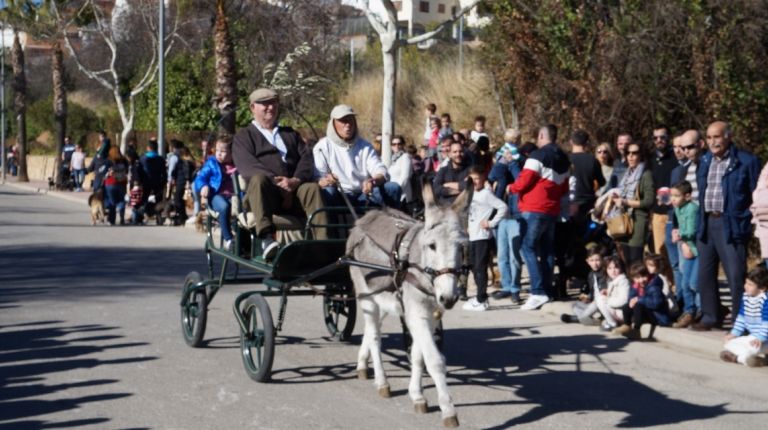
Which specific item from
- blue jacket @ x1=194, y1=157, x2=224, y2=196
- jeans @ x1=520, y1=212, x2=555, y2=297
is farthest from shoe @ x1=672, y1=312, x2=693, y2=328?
blue jacket @ x1=194, y1=157, x2=224, y2=196

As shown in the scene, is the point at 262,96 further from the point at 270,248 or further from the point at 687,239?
the point at 687,239

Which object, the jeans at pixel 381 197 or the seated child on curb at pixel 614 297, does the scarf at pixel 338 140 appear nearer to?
the jeans at pixel 381 197

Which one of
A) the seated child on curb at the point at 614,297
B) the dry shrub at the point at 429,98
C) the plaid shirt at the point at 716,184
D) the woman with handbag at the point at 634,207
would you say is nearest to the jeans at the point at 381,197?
the seated child on curb at the point at 614,297

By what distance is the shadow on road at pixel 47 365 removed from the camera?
8516 mm

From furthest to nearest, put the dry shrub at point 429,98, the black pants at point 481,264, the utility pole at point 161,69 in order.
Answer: the utility pole at point 161,69 < the dry shrub at point 429,98 < the black pants at point 481,264

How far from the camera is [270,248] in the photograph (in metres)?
9.77

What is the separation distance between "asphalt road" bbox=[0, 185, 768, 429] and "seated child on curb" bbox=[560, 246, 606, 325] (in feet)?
0.59

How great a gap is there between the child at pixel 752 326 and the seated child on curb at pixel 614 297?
159cm

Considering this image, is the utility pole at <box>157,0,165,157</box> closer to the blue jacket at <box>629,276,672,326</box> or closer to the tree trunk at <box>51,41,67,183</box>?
the tree trunk at <box>51,41,67,183</box>

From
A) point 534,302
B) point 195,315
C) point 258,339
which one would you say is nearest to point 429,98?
point 534,302

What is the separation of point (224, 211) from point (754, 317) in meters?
5.26

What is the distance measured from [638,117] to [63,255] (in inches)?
405

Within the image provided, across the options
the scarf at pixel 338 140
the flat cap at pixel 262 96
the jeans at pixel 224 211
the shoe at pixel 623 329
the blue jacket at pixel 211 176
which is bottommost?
the shoe at pixel 623 329

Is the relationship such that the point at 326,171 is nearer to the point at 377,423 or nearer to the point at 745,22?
the point at 377,423
